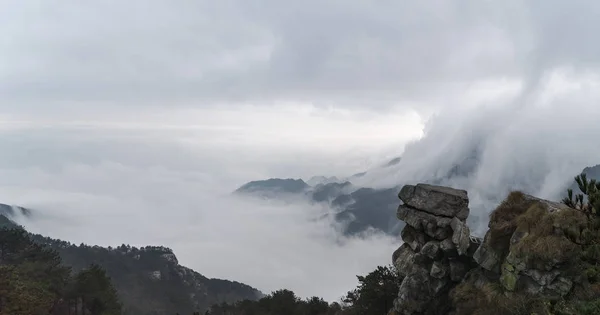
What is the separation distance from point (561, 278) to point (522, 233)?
3.94 m

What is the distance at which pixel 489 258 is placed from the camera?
31.0 metres

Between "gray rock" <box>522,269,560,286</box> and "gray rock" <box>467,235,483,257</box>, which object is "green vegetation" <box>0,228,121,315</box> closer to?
"gray rock" <box>467,235,483,257</box>

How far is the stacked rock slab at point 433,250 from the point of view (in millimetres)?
34438

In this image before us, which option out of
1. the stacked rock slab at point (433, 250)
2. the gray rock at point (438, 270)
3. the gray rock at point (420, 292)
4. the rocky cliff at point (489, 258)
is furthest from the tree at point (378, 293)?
the gray rock at point (438, 270)

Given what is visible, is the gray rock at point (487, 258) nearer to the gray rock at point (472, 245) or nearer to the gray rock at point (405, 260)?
the gray rock at point (472, 245)

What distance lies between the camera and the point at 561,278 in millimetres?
25859

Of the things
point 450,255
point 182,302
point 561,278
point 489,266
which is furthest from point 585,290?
point 182,302

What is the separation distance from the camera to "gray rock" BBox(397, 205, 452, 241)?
3603 centimetres

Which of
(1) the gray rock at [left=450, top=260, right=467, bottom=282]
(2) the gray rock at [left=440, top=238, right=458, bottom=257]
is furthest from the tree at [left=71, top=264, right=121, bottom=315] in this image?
(1) the gray rock at [left=450, top=260, right=467, bottom=282]

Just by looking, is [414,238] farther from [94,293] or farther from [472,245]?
[94,293]

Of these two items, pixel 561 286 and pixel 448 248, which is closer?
pixel 561 286

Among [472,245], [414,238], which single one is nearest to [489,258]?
[472,245]

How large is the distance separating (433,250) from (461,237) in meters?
2.51

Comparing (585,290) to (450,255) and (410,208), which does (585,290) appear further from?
(410,208)
